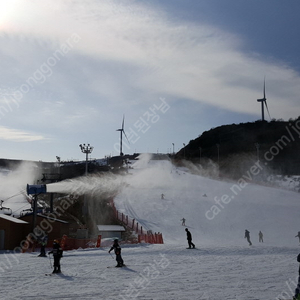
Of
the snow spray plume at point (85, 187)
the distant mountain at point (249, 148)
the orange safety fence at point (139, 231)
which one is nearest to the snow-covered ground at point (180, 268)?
the orange safety fence at point (139, 231)

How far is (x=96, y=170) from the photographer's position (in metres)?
78.9

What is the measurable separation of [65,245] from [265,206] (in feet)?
84.7

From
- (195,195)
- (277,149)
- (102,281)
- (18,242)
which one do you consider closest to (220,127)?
(277,149)

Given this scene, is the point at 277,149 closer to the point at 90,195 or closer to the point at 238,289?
the point at 90,195

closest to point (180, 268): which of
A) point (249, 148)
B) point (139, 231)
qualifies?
point (139, 231)

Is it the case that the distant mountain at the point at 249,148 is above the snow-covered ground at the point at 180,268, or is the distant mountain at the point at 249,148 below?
above

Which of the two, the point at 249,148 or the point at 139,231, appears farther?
the point at 249,148

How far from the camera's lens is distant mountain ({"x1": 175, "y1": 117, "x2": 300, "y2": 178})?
106 m

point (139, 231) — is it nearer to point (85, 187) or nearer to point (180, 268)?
point (180, 268)

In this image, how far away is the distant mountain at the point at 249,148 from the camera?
106 meters

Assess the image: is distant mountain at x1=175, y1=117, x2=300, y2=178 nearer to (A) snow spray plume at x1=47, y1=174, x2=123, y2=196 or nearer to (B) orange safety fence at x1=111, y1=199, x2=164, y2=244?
(A) snow spray plume at x1=47, y1=174, x2=123, y2=196

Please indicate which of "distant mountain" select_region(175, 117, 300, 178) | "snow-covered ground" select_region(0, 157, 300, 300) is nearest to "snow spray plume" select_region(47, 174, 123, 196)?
"snow-covered ground" select_region(0, 157, 300, 300)

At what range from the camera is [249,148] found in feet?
409

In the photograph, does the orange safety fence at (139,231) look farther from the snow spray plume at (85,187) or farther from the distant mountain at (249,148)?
the distant mountain at (249,148)
